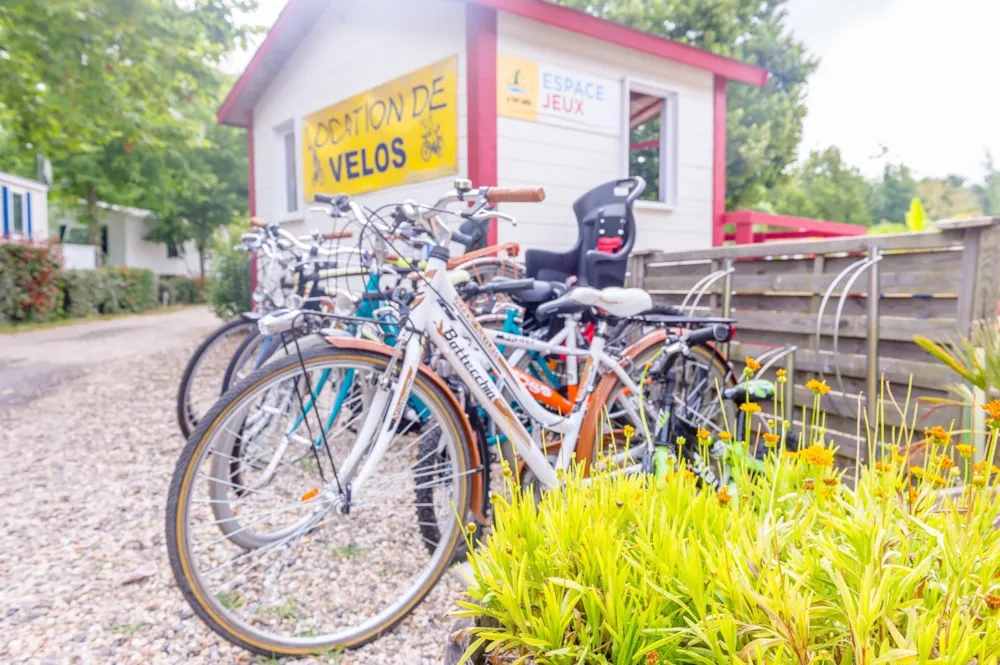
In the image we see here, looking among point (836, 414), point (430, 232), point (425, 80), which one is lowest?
point (836, 414)

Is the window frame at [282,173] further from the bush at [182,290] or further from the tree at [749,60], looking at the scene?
the bush at [182,290]

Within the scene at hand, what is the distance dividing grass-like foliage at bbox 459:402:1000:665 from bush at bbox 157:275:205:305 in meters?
22.1

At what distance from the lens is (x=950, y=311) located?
2.57m

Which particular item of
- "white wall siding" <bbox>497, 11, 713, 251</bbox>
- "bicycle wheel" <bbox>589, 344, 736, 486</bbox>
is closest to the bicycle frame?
"bicycle wheel" <bbox>589, 344, 736, 486</bbox>

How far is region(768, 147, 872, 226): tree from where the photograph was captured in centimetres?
2764

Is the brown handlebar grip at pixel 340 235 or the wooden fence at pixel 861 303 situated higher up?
the brown handlebar grip at pixel 340 235

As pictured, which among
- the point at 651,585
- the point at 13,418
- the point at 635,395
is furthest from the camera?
the point at 13,418

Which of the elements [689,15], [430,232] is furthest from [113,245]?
[430,232]

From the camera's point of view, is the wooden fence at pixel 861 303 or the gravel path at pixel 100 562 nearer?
the gravel path at pixel 100 562

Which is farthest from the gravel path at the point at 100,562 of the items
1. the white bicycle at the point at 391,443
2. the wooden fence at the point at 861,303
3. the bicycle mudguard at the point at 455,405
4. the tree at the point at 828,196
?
the tree at the point at 828,196

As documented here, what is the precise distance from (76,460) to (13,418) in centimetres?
170

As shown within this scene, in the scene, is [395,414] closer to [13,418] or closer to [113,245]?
[13,418]

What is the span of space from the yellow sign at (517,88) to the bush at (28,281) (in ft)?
37.9

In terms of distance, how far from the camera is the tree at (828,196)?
2764 centimetres
